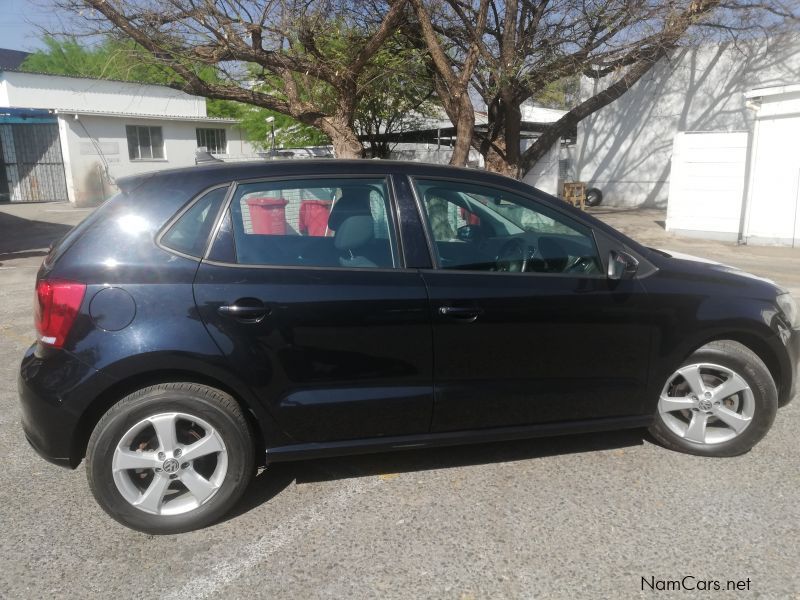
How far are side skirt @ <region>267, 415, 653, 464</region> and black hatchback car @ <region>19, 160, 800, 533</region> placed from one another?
0.04ft

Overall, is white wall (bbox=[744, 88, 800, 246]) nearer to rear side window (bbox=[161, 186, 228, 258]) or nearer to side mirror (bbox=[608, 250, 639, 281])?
side mirror (bbox=[608, 250, 639, 281])

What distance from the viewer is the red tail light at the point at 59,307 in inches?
119

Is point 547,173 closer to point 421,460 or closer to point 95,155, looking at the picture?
point 421,460

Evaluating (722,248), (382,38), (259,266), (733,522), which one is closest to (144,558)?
(259,266)

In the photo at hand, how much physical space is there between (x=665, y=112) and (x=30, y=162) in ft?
77.0

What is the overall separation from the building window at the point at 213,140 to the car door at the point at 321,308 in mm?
27991

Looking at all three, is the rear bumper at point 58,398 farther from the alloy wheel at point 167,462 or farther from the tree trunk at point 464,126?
the tree trunk at point 464,126

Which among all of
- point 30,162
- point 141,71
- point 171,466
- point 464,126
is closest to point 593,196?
point 464,126

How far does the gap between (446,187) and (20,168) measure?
90.1 feet

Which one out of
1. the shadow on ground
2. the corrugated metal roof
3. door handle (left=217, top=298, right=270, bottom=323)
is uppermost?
the corrugated metal roof

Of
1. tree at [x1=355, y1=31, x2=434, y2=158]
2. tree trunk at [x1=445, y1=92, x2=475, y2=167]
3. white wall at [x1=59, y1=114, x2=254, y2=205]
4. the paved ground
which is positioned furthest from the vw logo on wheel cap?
white wall at [x1=59, y1=114, x2=254, y2=205]

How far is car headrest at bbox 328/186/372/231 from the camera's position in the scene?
348 cm

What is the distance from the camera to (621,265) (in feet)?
11.8
